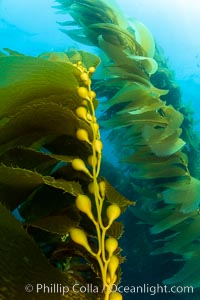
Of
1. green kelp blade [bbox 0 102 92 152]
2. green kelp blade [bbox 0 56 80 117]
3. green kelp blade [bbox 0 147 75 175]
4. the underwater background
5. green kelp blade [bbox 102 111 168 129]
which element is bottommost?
green kelp blade [bbox 0 147 75 175]

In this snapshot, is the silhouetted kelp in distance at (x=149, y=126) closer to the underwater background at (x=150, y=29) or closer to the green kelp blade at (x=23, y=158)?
the green kelp blade at (x=23, y=158)

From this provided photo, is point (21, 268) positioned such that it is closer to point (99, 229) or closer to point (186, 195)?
point (99, 229)

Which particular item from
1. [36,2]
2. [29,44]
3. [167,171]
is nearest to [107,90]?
[167,171]

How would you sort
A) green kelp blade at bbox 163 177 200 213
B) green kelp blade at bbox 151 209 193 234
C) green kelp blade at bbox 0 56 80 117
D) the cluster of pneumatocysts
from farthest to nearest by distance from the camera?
green kelp blade at bbox 151 209 193 234 < green kelp blade at bbox 163 177 200 213 < green kelp blade at bbox 0 56 80 117 < the cluster of pneumatocysts

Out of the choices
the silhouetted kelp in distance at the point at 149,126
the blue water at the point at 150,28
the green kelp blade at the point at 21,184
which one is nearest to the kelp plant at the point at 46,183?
the green kelp blade at the point at 21,184

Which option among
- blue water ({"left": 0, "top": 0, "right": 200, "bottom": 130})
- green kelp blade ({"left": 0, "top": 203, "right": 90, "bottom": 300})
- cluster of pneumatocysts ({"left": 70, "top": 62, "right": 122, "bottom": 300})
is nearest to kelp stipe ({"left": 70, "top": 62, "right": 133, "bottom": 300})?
cluster of pneumatocysts ({"left": 70, "top": 62, "right": 122, "bottom": 300})

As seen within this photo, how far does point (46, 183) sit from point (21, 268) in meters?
0.17

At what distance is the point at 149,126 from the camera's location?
63.6 inches

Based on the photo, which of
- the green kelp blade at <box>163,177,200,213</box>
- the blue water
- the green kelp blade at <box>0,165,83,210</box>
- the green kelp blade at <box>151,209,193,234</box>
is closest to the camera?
the green kelp blade at <box>0,165,83,210</box>

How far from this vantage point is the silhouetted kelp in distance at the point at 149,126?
5.26 feet

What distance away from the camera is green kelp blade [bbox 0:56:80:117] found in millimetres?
766

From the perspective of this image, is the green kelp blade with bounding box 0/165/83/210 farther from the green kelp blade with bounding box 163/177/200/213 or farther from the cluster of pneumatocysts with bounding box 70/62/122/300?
the green kelp blade with bounding box 163/177/200/213

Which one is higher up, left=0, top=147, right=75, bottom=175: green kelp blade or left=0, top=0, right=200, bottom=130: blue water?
left=0, top=0, right=200, bottom=130: blue water

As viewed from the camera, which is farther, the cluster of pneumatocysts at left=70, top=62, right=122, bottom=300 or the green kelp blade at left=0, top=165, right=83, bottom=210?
the green kelp blade at left=0, top=165, right=83, bottom=210
